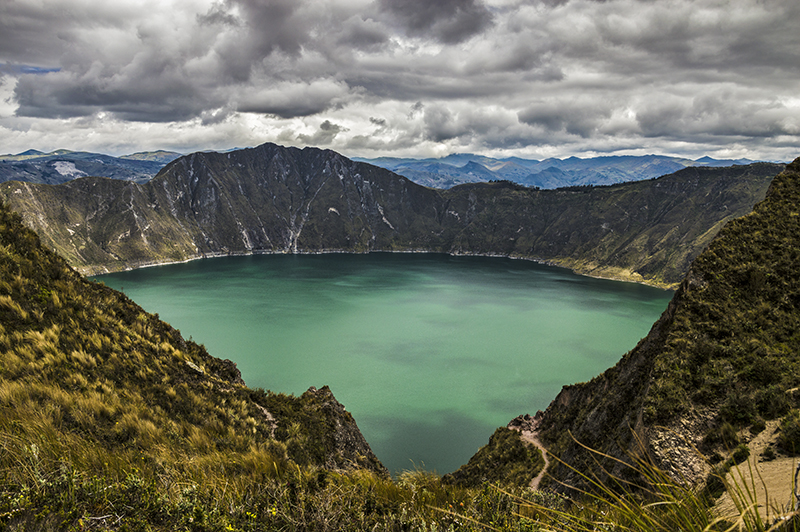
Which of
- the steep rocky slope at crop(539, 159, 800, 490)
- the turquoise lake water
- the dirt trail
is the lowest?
the turquoise lake water

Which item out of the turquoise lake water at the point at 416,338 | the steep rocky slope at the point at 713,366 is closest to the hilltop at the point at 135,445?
the turquoise lake water at the point at 416,338

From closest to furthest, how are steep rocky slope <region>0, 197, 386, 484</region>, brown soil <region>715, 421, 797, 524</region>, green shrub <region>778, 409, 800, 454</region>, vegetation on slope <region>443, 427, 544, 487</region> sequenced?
steep rocky slope <region>0, 197, 386, 484</region> < brown soil <region>715, 421, 797, 524</region> < green shrub <region>778, 409, 800, 454</region> < vegetation on slope <region>443, 427, 544, 487</region>

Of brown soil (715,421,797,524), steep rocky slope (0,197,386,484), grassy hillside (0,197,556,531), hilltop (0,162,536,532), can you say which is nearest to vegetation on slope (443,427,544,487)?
steep rocky slope (0,197,386,484)

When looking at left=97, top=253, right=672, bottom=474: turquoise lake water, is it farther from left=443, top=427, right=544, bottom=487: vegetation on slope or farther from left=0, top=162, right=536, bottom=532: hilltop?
left=0, top=162, right=536, bottom=532: hilltop

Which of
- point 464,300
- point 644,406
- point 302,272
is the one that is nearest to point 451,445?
point 644,406

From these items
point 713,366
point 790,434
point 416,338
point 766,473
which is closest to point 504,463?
point 713,366

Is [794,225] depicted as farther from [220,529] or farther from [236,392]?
[220,529]

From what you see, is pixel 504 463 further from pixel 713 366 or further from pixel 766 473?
pixel 766 473

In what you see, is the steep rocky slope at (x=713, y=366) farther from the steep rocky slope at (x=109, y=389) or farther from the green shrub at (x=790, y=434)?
the steep rocky slope at (x=109, y=389)
